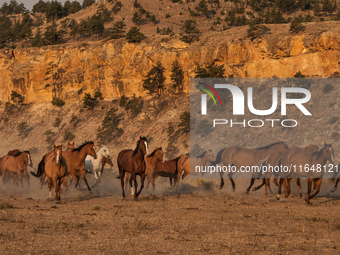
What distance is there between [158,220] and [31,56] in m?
67.6

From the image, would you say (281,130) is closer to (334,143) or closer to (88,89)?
(334,143)

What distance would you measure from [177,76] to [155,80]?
362cm

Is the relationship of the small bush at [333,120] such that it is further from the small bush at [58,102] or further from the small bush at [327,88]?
the small bush at [58,102]

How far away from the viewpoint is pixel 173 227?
10.6 metres

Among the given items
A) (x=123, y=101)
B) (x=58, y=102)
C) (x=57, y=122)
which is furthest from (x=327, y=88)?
(x=58, y=102)

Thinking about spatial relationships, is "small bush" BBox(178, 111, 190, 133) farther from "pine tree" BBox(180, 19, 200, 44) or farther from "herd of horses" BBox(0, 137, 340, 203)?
"herd of horses" BBox(0, 137, 340, 203)

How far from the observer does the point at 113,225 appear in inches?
430

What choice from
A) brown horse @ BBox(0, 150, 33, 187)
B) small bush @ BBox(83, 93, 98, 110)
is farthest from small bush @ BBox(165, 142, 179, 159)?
brown horse @ BBox(0, 150, 33, 187)

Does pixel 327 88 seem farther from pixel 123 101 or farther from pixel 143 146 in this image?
pixel 143 146

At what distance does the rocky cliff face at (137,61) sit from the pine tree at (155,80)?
3.77 feet

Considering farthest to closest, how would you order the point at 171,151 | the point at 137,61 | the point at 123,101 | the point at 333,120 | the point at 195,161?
the point at 137,61
the point at 123,101
the point at 171,151
the point at 333,120
the point at 195,161

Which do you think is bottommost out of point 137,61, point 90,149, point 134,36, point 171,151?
point 171,151

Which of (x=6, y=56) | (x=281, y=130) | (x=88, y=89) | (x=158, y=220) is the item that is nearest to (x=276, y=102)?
(x=281, y=130)

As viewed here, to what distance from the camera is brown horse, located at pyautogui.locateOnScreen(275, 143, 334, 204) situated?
14984 mm
